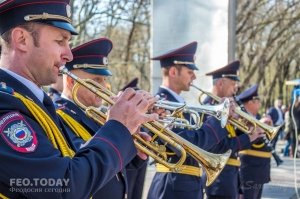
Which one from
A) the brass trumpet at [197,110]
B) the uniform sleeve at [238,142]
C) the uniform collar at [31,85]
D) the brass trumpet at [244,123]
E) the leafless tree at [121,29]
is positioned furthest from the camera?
the leafless tree at [121,29]

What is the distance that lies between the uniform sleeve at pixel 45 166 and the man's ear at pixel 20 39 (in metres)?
0.29

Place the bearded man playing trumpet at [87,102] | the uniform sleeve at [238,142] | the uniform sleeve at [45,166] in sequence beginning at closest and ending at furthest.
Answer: the uniform sleeve at [45,166]
the bearded man playing trumpet at [87,102]
the uniform sleeve at [238,142]

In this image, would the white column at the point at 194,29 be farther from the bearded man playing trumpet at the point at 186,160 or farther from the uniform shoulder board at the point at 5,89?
the uniform shoulder board at the point at 5,89

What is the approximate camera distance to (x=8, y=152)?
1.95m

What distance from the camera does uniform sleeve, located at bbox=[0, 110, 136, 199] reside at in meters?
1.95

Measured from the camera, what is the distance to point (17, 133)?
6.46 ft

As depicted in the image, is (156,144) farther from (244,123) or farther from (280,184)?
(280,184)

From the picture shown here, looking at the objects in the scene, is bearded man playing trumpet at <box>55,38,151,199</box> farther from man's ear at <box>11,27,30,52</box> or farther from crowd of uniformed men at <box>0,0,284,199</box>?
man's ear at <box>11,27,30,52</box>

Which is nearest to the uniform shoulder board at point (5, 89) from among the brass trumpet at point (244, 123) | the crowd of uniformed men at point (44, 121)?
the crowd of uniformed men at point (44, 121)

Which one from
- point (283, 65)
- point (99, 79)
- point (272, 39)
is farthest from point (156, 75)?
point (283, 65)

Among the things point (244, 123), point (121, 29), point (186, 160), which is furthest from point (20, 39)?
point (121, 29)

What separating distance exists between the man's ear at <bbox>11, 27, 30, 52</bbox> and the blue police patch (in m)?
0.31

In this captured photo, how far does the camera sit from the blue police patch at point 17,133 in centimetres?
196

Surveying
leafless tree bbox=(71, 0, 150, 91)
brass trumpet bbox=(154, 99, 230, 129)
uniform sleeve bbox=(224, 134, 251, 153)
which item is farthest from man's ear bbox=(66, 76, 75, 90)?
leafless tree bbox=(71, 0, 150, 91)
